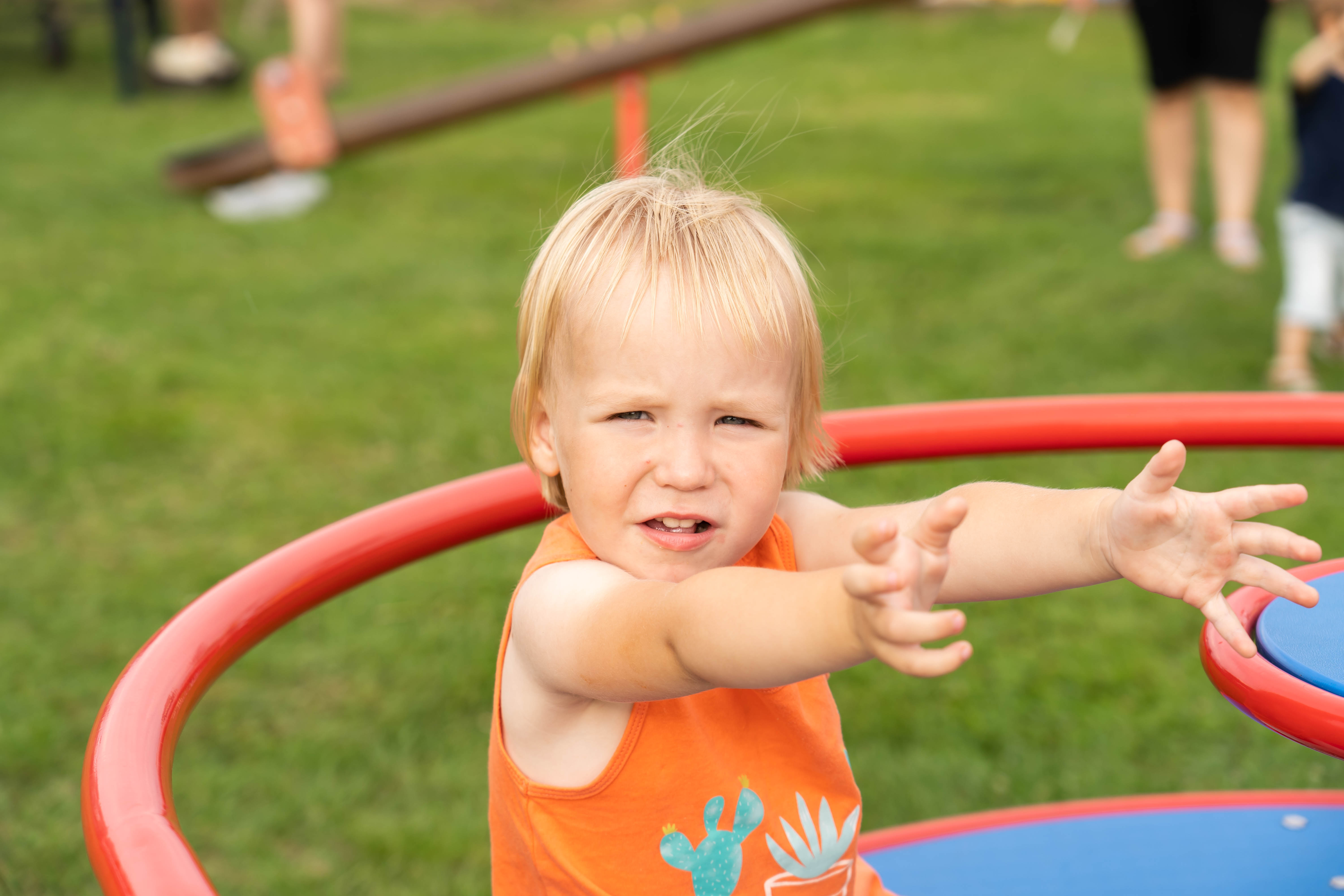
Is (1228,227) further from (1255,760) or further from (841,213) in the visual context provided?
(1255,760)

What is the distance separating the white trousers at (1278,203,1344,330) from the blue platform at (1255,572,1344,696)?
309 cm

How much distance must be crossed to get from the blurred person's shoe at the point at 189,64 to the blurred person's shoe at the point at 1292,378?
7.42 m

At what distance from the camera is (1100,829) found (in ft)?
6.44

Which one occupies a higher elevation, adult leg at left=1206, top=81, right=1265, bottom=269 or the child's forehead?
the child's forehead

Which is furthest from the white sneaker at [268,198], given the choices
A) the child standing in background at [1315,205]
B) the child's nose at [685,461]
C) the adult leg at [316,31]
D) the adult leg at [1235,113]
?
the child's nose at [685,461]

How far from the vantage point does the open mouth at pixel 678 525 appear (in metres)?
1.26

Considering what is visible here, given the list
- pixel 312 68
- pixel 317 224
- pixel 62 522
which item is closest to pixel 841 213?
pixel 317 224

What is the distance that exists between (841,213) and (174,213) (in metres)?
3.13

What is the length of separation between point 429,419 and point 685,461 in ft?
10.2

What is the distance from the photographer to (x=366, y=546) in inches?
60.1

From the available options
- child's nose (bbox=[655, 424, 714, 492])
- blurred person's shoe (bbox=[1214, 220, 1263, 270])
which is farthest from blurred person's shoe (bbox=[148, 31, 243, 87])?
child's nose (bbox=[655, 424, 714, 492])

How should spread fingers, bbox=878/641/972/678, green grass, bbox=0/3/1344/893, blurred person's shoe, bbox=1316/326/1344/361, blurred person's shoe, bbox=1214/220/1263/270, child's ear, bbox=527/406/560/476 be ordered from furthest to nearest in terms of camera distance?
blurred person's shoe, bbox=1214/220/1263/270 < blurred person's shoe, bbox=1316/326/1344/361 < green grass, bbox=0/3/1344/893 < child's ear, bbox=527/406/560/476 < spread fingers, bbox=878/641/972/678

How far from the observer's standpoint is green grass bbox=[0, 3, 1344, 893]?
266 cm

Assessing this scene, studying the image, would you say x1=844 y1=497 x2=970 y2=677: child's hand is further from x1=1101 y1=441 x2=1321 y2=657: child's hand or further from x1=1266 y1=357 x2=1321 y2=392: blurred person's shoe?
x1=1266 y1=357 x2=1321 y2=392: blurred person's shoe
